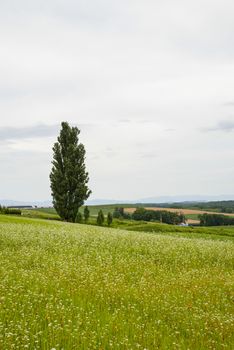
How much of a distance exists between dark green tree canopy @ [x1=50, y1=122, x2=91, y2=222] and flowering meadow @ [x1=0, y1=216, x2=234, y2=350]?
155 feet

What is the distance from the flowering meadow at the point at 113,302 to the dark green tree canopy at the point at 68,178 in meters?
47.2

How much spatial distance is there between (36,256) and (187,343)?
461 inches

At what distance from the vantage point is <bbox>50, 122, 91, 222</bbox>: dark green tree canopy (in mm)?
70188

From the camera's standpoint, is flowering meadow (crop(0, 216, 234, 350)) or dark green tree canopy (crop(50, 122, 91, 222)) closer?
flowering meadow (crop(0, 216, 234, 350))

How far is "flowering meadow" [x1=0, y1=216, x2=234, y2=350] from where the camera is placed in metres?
9.38

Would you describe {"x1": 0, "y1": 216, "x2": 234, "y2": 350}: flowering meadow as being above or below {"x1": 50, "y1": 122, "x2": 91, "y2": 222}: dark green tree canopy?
below

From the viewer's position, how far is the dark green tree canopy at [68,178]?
2763 inches

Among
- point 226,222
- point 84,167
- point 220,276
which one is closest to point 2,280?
point 220,276

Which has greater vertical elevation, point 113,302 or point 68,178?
point 68,178

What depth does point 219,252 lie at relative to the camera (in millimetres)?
26250

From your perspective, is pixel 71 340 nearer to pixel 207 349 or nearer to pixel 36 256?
pixel 207 349

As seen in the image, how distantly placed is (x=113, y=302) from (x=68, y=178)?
5892 cm

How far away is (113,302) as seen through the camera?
12867 mm

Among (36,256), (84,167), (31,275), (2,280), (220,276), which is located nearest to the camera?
(2,280)
